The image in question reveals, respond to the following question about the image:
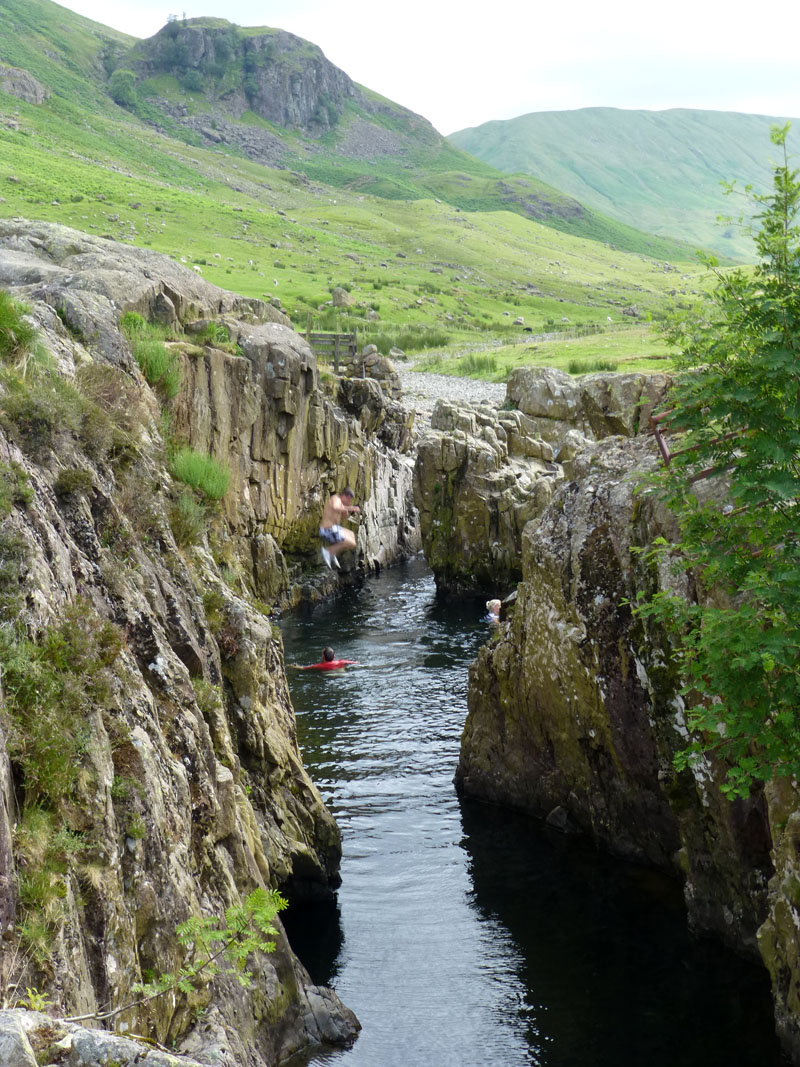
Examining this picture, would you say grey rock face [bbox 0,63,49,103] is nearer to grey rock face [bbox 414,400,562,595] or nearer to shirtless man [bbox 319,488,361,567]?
grey rock face [bbox 414,400,562,595]

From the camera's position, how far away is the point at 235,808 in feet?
42.4

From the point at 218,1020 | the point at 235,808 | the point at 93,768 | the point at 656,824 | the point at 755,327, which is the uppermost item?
the point at 755,327

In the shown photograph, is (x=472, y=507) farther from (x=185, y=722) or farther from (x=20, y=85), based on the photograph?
(x=20, y=85)

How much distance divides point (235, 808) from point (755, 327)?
851cm

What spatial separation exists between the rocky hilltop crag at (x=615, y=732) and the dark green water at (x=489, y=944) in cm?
69

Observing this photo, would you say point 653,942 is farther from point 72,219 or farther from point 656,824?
point 72,219

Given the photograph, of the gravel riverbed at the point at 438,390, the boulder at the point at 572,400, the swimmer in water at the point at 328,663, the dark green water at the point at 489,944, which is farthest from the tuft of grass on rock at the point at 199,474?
the gravel riverbed at the point at 438,390

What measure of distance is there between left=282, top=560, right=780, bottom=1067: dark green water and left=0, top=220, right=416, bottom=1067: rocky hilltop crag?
1.23 metres

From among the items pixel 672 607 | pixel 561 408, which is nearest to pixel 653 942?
pixel 672 607

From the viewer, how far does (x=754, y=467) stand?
1045cm

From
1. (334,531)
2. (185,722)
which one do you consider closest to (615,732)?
(185,722)

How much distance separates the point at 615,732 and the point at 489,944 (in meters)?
4.32

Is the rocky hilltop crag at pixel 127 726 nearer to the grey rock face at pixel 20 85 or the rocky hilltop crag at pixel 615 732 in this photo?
the rocky hilltop crag at pixel 615 732

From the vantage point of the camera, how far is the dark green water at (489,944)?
13695 millimetres
